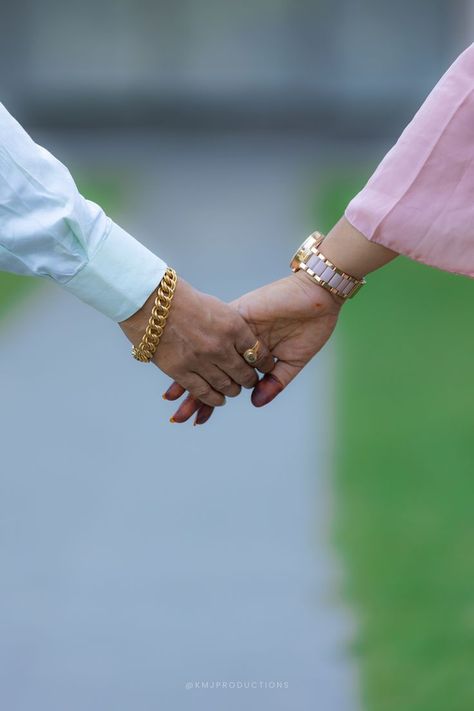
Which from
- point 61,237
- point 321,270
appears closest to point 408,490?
point 321,270

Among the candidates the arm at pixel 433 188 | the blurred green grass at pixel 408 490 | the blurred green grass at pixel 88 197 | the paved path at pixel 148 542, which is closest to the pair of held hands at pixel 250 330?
the arm at pixel 433 188

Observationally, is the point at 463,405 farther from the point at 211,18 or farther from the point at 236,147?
the point at 211,18

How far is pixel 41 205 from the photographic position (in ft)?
7.25

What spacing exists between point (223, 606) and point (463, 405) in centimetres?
180

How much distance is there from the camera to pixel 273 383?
2.70 metres

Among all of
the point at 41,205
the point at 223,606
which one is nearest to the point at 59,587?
the point at 223,606

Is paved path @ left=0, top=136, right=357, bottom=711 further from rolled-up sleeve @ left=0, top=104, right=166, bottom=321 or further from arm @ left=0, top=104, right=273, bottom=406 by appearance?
rolled-up sleeve @ left=0, top=104, right=166, bottom=321

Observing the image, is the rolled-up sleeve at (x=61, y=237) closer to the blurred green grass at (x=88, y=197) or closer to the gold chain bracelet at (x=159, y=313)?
the gold chain bracelet at (x=159, y=313)

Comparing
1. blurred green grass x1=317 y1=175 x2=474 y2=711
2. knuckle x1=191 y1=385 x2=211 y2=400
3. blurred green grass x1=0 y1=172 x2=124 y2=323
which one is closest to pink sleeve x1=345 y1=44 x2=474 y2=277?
knuckle x1=191 y1=385 x2=211 y2=400

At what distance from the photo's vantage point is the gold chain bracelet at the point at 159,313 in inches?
95.0

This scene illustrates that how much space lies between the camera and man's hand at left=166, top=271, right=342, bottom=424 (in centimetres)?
260

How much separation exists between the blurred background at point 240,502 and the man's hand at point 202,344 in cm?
75

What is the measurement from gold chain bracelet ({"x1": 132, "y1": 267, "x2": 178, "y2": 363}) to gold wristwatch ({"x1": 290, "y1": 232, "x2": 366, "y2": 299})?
0.31m

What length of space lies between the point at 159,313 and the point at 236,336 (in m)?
0.22
